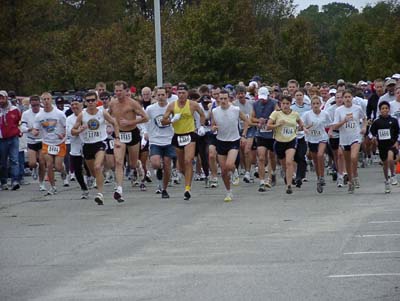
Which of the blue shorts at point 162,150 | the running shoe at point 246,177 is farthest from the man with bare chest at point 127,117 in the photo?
the running shoe at point 246,177

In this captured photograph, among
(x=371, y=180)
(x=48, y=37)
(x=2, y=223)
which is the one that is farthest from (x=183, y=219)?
(x=48, y=37)

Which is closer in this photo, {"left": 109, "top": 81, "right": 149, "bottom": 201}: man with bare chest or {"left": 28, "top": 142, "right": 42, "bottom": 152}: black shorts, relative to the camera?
{"left": 109, "top": 81, "right": 149, "bottom": 201}: man with bare chest

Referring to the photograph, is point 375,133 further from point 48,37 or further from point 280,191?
point 48,37

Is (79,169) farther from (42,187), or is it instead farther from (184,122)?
(42,187)

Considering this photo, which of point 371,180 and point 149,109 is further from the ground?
point 149,109

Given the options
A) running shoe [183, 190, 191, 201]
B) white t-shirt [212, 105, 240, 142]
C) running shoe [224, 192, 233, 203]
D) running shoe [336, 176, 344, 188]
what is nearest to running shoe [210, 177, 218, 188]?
running shoe [336, 176, 344, 188]

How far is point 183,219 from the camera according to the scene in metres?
16.0

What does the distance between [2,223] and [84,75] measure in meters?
41.2

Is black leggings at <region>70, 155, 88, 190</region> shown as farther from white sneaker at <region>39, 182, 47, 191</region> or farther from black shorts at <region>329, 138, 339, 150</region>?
black shorts at <region>329, 138, 339, 150</region>

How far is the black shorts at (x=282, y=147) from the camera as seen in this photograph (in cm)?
1992

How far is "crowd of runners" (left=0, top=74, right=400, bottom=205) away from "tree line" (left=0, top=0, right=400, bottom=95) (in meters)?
24.1

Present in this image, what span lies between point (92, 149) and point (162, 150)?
4.82 feet

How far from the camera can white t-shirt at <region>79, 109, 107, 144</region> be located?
19.0m

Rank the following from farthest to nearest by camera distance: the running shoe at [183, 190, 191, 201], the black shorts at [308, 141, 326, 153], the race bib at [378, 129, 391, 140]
A: the black shorts at [308, 141, 326, 153], the race bib at [378, 129, 391, 140], the running shoe at [183, 190, 191, 201]
